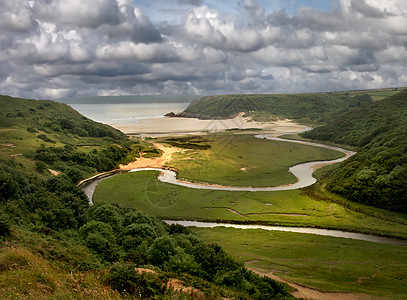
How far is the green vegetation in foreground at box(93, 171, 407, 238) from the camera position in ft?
165

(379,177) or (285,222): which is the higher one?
(379,177)

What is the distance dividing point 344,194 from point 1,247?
2388 inches

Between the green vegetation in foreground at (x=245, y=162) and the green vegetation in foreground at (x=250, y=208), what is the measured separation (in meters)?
11.3

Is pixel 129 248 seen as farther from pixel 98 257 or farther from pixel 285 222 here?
pixel 285 222

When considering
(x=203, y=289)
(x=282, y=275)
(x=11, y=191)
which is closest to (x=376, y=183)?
(x=282, y=275)

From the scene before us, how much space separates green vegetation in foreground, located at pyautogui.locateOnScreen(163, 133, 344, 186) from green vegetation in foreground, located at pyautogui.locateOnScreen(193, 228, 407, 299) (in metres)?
30.8

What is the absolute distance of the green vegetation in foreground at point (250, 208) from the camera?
50.2 m

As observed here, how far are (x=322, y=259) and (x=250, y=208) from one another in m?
22.0

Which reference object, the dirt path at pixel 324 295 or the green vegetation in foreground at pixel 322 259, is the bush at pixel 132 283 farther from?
the green vegetation in foreground at pixel 322 259

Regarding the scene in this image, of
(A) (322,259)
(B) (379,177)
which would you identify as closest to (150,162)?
(B) (379,177)

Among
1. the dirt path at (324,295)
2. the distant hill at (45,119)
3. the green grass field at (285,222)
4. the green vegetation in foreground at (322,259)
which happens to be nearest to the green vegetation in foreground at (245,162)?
the green grass field at (285,222)

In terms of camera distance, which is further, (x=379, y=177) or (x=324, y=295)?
(x=379, y=177)

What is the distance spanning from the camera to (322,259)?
118 feet

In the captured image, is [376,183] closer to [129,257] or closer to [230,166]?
[230,166]
